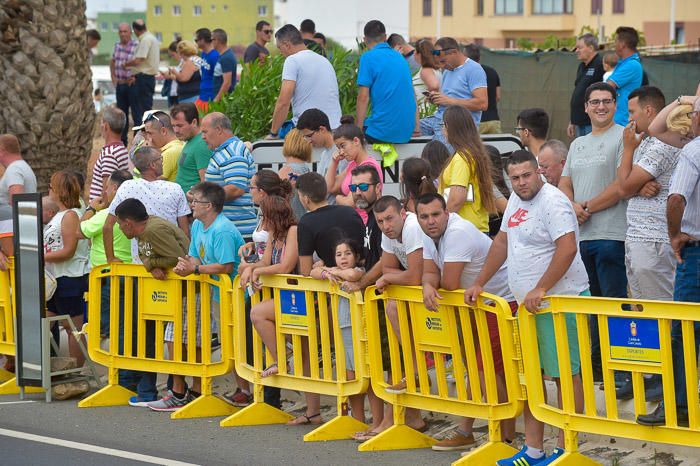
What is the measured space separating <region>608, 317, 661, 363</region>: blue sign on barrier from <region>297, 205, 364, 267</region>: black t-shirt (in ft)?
7.54

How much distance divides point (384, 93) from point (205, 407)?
12.0 ft

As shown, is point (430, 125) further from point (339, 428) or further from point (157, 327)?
point (339, 428)

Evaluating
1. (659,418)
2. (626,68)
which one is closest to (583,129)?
(626,68)

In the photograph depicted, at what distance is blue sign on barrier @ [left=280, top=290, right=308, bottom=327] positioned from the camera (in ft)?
29.1

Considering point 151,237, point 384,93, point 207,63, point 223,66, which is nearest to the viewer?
point 151,237

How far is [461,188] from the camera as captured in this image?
9.09 metres

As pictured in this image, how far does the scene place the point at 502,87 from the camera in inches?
834

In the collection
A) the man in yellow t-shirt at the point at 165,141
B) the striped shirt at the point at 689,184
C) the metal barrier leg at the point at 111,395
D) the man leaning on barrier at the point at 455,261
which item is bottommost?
the metal barrier leg at the point at 111,395

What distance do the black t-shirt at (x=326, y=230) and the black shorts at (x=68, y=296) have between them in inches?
117

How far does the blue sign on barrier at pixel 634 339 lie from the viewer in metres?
6.91

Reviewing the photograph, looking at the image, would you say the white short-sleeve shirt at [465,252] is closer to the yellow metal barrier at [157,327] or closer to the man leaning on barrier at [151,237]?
the yellow metal barrier at [157,327]

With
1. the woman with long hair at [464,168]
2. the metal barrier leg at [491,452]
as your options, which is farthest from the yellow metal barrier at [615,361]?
the woman with long hair at [464,168]

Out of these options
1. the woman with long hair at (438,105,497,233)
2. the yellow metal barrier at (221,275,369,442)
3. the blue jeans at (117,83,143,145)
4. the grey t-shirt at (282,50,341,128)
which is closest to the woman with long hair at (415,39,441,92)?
the grey t-shirt at (282,50,341,128)

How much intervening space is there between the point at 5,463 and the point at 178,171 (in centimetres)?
432
